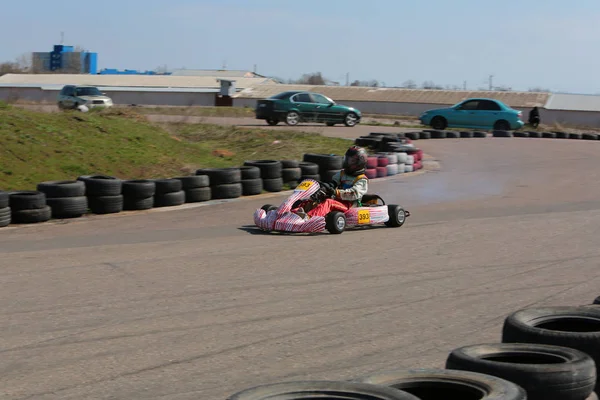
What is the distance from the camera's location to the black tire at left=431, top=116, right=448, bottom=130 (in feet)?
106

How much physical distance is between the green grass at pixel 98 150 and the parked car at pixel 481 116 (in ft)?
37.3

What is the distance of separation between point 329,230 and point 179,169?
6.44 metres

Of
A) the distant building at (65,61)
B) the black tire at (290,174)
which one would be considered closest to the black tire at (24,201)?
the black tire at (290,174)

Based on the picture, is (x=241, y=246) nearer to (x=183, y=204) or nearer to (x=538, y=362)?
(x=183, y=204)

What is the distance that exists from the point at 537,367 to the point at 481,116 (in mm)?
28080

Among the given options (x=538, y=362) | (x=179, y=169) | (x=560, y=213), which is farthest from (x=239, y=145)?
(x=538, y=362)

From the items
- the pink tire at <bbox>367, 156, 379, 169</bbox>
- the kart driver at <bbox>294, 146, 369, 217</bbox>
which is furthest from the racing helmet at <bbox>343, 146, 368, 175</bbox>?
the pink tire at <bbox>367, 156, 379, 169</bbox>

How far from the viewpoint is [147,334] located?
237 inches

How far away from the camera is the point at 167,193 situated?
13.2 m

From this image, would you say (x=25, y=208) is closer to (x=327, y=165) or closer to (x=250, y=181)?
(x=250, y=181)

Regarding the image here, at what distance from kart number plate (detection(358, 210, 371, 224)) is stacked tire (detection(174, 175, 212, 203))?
334 centimetres

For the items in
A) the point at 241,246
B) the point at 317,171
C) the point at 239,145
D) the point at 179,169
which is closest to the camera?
the point at 241,246

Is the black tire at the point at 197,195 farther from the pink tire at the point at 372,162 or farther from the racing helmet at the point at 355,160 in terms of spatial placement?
the pink tire at the point at 372,162

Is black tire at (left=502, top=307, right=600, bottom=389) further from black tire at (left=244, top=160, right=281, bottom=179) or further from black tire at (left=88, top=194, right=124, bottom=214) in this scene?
black tire at (left=244, top=160, right=281, bottom=179)
